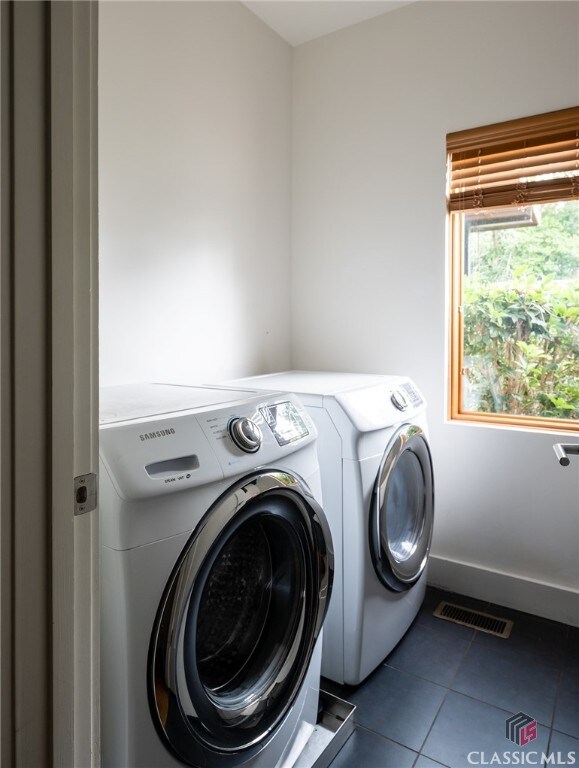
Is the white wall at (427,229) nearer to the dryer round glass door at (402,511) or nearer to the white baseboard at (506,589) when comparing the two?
the white baseboard at (506,589)

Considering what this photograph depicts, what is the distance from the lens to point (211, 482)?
104cm

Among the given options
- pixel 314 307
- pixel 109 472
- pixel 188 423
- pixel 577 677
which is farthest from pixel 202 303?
pixel 577 677

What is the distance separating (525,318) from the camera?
2.20 m

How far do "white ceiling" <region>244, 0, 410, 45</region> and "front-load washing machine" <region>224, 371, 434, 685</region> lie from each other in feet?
5.79

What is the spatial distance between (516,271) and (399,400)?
2.84 ft

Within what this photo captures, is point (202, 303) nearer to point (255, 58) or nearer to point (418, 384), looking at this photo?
point (418, 384)

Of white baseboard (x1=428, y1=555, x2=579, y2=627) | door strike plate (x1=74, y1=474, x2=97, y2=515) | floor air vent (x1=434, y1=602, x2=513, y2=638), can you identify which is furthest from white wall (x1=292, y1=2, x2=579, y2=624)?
door strike plate (x1=74, y1=474, x2=97, y2=515)

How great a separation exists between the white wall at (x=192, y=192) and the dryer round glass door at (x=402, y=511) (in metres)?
0.91

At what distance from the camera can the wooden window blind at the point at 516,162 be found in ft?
6.57

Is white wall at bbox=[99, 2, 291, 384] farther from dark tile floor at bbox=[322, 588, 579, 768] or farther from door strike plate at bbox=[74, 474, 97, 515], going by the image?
dark tile floor at bbox=[322, 588, 579, 768]

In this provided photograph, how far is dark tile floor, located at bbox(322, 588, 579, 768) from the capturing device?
57.3 inches
